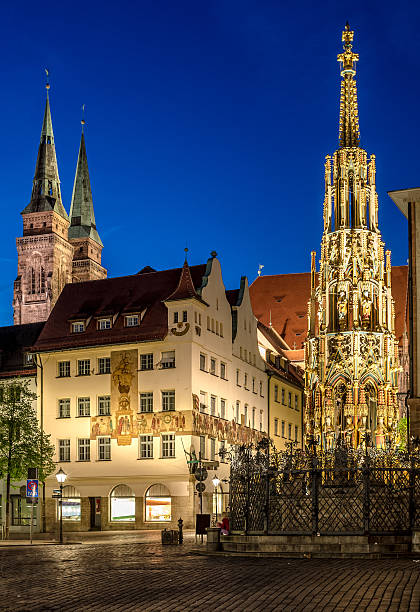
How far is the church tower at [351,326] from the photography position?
48.2 metres

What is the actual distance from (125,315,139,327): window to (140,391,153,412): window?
4.36 metres

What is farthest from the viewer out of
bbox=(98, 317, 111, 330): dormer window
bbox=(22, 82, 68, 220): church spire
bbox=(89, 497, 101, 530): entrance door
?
bbox=(22, 82, 68, 220): church spire

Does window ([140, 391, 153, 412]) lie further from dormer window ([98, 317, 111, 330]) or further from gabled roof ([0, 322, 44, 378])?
gabled roof ([0, 322, 44, 378])

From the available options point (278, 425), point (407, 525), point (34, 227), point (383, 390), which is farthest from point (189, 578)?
point (34, 227)

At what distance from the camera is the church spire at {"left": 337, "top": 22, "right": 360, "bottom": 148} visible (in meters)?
52.4

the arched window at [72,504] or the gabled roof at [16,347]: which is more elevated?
the gabled roof at [16,347]

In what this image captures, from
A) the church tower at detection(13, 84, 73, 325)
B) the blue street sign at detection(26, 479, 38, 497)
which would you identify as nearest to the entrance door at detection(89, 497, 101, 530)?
the blue street sign at detection(26, 479, 38, 497)

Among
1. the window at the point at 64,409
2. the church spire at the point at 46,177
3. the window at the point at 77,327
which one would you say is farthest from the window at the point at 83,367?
the church spire at the point at 46,177

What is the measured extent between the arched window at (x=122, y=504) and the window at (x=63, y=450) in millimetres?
3684

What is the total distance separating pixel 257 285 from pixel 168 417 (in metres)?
40.3

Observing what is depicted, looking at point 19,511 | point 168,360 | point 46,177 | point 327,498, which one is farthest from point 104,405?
point 46,177

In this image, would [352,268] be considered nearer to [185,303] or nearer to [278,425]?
[185,303]

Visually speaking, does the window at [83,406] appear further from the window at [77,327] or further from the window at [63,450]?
the window at [77,327]

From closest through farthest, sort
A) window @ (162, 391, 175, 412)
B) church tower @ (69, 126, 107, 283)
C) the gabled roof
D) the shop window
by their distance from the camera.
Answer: window @ (162, 391, 175, 412) → the shop window → the gabled roof → church tower @ (69, 126, 107, 283)
